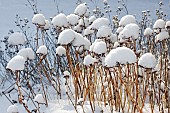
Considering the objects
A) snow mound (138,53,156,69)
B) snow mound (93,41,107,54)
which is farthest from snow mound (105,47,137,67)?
snow mound (93,41,107,54)

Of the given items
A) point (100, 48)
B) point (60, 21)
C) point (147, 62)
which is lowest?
point (147, 62)

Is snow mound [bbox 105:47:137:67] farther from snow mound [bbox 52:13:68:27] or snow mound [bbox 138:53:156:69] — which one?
snow mound [bbox 52:13:68:27]

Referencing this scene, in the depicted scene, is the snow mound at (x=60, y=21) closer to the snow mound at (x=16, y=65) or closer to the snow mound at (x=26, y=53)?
the snow mound at (x=26, y=53)

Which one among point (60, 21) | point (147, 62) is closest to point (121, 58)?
point (147, 62)

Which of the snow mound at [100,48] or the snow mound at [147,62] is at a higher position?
the snow mound at [100,48]

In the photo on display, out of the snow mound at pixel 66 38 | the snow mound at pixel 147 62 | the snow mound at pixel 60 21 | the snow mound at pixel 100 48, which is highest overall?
the snow mound at pixel 60 21

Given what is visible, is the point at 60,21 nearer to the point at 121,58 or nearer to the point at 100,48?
the point at 100,48

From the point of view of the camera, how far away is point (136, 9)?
36.5 feet

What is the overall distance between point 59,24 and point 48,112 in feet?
2.44

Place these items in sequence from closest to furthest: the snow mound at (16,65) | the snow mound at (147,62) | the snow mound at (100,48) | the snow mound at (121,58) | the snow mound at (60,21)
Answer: the snow mound at (121,58)
the snow mound at (147,62)
the snow mound at (16,65)
the snow mound at (100,48)
the snow mound at (60,21)

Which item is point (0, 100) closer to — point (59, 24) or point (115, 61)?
point (59, 24)

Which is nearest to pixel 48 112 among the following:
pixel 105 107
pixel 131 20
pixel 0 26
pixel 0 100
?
pixel 105 107

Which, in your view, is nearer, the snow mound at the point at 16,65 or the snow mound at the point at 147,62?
the snow mound at the point at 147,62

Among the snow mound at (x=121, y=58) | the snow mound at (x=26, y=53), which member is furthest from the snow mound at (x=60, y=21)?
the snow mound at (x=121, y=58)
